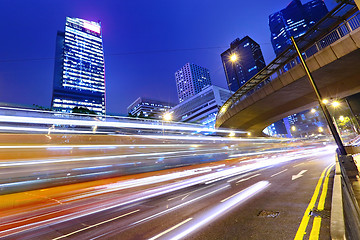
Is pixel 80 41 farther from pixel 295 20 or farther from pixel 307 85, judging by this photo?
pixel 295 20

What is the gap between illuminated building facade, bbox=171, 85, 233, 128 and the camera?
322ft

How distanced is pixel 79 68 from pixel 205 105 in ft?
471

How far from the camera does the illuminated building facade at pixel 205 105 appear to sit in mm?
98125

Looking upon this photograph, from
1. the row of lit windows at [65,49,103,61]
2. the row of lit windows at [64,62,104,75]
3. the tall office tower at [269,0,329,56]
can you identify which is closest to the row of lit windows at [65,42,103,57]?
the row of lit windows at [65,49,103,61]

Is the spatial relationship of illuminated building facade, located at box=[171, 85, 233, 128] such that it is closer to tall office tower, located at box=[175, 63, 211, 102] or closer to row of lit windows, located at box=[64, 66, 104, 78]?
tall office tower, located at box=[175, 63, 211, 102]

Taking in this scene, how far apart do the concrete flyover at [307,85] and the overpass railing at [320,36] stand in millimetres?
911

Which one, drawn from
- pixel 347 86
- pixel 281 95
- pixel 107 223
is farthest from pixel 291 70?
pixel 107 223

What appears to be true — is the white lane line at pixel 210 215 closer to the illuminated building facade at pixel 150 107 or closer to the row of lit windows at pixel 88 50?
the illuminated building facade at pixel 150 107

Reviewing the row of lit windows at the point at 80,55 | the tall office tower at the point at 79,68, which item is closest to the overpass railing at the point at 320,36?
the tall office tower at the point at 79,68

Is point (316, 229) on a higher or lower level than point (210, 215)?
lower

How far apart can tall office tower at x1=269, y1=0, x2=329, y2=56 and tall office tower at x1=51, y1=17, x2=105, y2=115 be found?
659 ft

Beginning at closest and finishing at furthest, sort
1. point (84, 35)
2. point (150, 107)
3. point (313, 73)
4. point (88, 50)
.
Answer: point (313, 73) → point (150, 107) → point (88, 50) → point (84, 35)

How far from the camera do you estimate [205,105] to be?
344ft

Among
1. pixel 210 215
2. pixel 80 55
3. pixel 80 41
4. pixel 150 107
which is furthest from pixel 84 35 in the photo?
pixel 210 215
